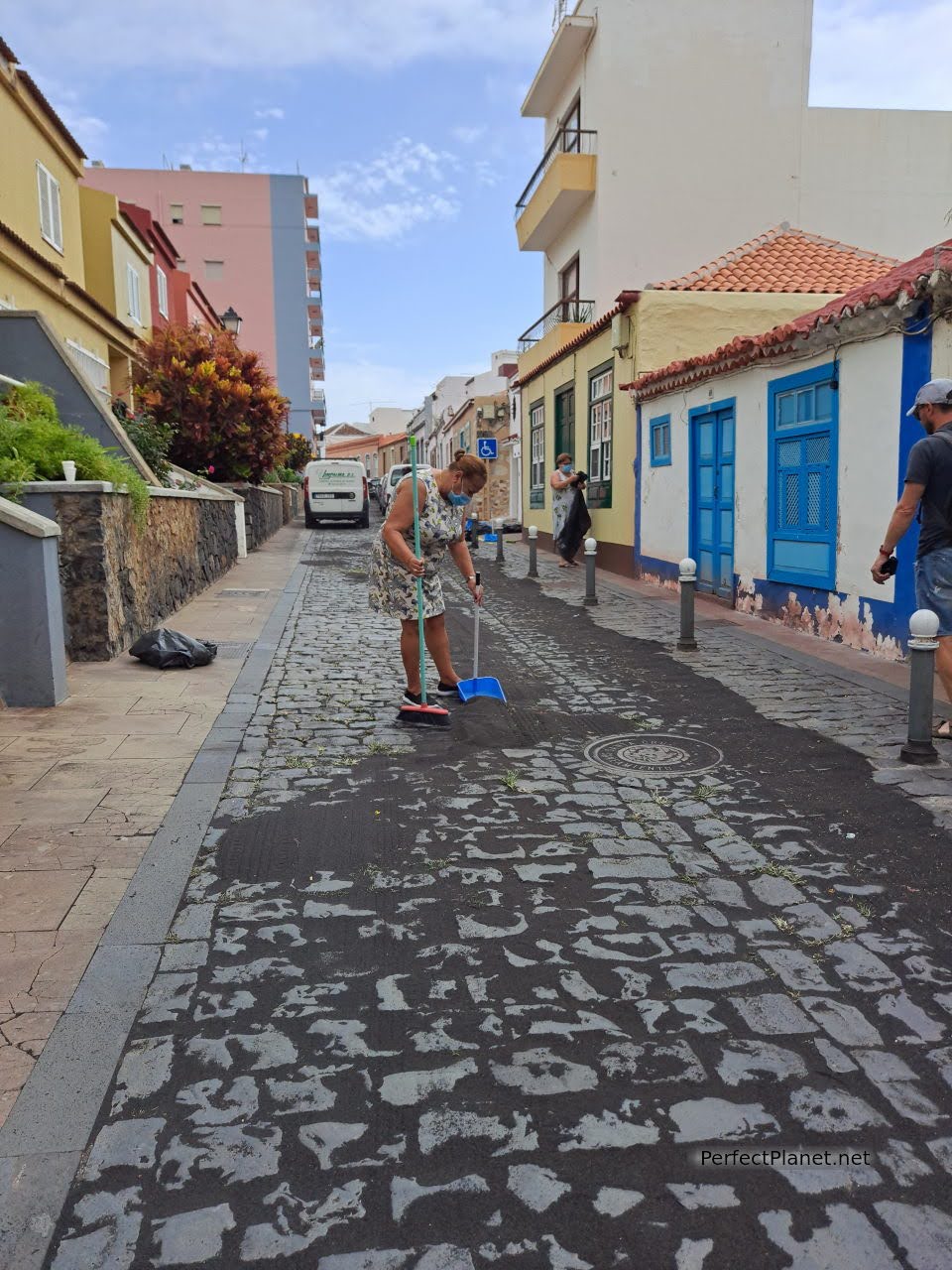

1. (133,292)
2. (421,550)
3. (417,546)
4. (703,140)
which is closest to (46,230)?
(133,292)

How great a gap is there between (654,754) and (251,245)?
5192 cm

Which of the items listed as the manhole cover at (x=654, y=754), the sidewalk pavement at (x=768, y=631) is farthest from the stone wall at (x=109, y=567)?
the sidewalk pavement at (x=768, y=631)

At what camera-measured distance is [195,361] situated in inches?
699

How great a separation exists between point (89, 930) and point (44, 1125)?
3.40 ft

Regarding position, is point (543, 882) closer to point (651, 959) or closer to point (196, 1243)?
point (651, 959)

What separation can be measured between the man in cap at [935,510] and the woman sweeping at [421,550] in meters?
2.49

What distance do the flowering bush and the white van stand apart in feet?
30.1

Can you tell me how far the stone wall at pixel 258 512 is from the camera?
19.8 m

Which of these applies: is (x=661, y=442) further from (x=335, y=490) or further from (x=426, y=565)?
(x=335, y=490)

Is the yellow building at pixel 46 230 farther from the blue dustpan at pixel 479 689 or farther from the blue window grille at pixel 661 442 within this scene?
the blue dustpan at pixel 479 689

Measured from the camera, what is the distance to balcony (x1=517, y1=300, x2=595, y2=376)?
2000cm

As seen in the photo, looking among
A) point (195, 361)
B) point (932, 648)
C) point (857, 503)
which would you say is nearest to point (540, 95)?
point (195, 361)

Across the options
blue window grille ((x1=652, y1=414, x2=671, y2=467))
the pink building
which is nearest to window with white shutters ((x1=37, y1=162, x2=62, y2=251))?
blue window grille ((x1=652, y1=414, x2=671, y2=467))

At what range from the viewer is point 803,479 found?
9.71 metres
